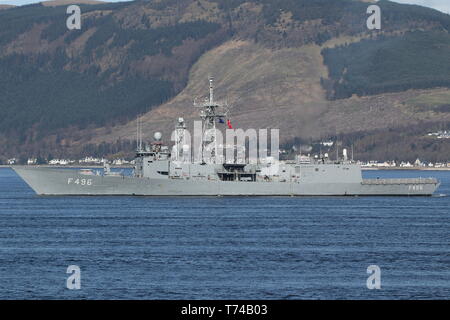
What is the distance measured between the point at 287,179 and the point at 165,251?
42023 millimetres

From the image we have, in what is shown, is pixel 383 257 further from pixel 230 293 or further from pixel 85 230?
pixel 85 230

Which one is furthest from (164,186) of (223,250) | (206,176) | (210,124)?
(223,250)

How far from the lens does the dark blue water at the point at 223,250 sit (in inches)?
1439

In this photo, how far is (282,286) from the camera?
37.0 metres

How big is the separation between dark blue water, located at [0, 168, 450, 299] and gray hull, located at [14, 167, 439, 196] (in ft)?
20.0

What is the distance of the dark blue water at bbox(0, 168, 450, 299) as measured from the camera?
36562mm

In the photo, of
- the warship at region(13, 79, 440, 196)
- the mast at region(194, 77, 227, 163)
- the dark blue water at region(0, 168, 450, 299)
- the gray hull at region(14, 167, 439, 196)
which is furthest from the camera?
the mast at region(194, 77, 227, 163)

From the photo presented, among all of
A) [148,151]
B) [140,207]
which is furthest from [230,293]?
[148,151]

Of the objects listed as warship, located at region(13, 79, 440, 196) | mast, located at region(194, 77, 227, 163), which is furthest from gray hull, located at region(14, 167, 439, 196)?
mast, located at region(194, 77, 227, 163)

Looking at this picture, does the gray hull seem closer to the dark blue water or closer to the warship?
the warship

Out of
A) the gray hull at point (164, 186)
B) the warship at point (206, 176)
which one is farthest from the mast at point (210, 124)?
the gray hull at point (164, 186)

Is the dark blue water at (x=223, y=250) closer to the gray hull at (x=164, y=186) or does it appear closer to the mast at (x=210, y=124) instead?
the gray hull at (x=164, y=186)

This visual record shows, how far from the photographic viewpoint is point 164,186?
86.3 m

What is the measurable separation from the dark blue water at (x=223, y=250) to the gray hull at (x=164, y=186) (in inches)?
240
